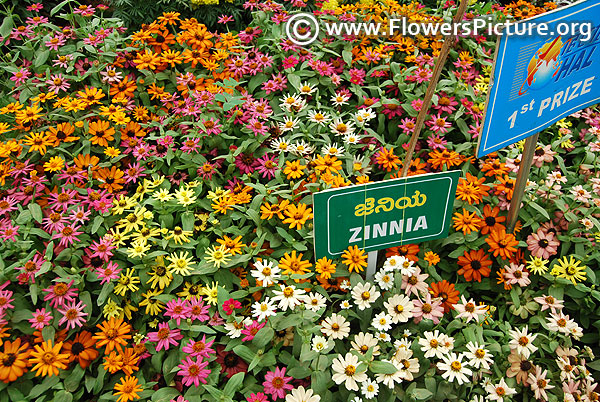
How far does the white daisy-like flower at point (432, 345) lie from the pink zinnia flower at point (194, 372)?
645 mm

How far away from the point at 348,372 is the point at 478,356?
0.40 metres

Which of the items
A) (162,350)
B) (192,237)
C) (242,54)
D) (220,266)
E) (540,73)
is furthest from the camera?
(242,54)

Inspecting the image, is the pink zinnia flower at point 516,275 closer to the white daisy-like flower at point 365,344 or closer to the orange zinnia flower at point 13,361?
the white daisy-like flower at point 365,344

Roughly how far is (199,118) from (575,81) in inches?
57.8

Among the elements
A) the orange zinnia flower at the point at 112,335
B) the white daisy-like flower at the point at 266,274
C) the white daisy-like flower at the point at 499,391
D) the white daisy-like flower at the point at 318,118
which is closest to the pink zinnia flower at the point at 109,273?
the orange zinnia flower at the point at 112,335

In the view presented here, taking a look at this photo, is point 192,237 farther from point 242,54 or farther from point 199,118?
point 242,54

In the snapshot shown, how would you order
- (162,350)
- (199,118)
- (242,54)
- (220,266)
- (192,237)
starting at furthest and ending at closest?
(242,54) < (199,118) < (192,237) < (220,266) < (162,350)

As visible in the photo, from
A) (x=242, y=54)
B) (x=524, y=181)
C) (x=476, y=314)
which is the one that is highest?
(x=242, y=54)

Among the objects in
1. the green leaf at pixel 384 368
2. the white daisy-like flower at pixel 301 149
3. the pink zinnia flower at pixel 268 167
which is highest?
the white daisy-like flower at pixel 301 149

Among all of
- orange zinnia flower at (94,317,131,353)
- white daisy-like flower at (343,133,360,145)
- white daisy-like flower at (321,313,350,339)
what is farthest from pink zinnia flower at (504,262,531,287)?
orange zinnia flower at (94,317,131,353)

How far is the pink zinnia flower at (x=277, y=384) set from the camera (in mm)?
1284

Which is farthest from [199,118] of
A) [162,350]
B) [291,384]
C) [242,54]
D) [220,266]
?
[291,384]

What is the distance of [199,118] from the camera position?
2.03 metres

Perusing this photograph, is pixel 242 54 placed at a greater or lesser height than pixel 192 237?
greater
